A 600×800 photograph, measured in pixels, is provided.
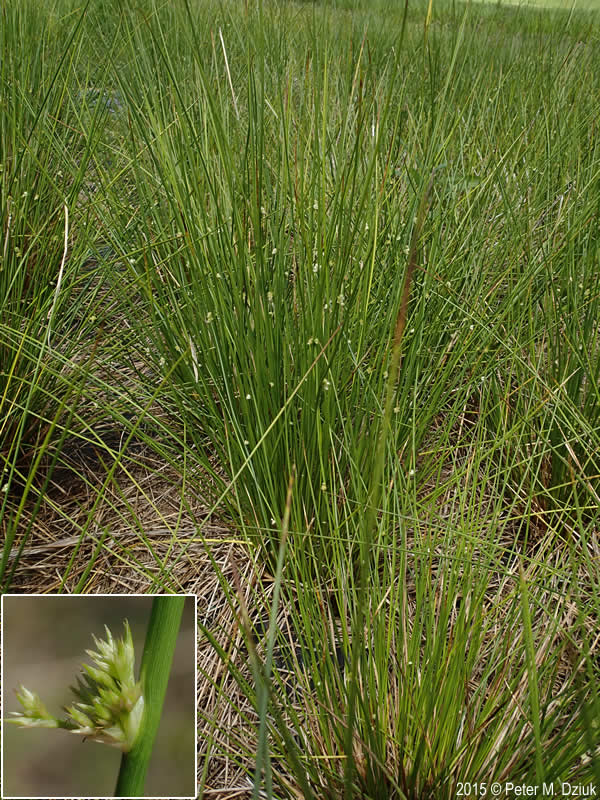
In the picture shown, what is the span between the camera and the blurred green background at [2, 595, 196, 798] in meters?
0.68

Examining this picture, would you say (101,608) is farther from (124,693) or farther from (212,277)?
(212,277)

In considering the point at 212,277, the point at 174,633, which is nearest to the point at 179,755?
the point at 174,633

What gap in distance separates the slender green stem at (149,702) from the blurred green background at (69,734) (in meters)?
0.01

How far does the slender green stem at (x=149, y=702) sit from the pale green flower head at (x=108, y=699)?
0.04ft

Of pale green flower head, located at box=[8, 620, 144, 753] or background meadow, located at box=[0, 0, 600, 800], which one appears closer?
pale green flower head, located at box=[8, 620, 144, 753]

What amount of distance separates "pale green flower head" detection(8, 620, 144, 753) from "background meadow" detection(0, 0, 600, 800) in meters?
0.10

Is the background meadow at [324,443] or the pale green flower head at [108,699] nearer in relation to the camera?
the pale green flower head at [108,699]

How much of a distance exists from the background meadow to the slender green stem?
0.08 m

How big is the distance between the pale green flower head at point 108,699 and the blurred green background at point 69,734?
0.03 m

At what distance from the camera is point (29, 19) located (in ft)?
6.39

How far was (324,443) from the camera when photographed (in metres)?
1.01

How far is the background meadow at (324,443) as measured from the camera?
2.43 ft

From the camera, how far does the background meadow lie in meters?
0.74

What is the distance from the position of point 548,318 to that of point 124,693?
1062 mm
